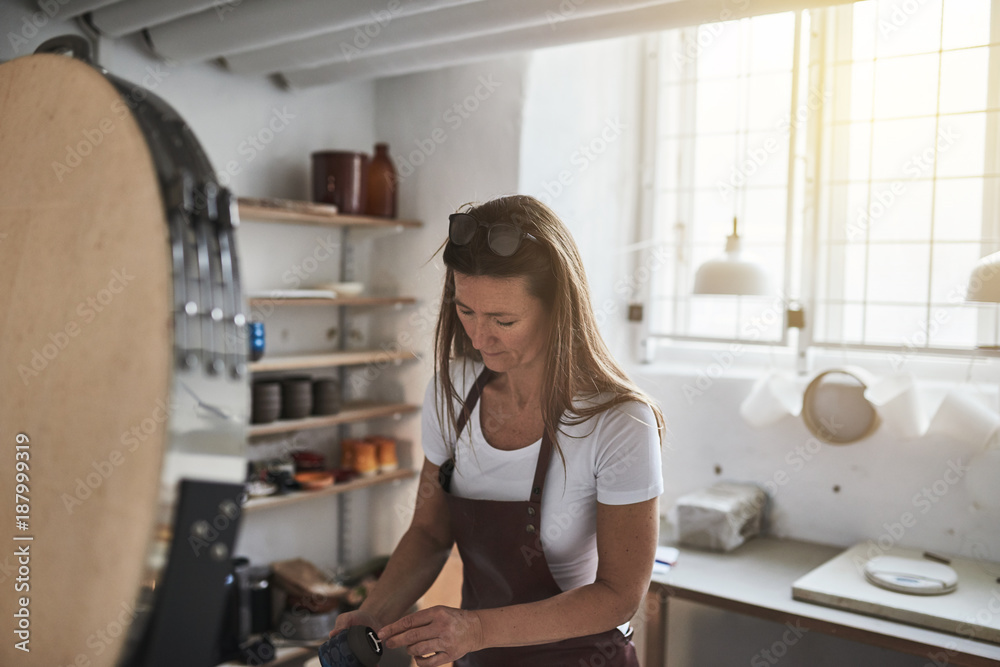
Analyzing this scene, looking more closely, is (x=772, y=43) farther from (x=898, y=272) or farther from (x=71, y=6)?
(x=71, y=6)

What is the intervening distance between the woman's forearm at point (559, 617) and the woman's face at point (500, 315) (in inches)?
17.0

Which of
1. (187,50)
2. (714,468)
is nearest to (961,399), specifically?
(714,468)

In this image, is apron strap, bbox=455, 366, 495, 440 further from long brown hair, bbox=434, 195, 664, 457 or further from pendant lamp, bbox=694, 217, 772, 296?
pendant lamp, bbox=694, 217, 772, 296

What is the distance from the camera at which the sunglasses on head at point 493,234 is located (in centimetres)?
132

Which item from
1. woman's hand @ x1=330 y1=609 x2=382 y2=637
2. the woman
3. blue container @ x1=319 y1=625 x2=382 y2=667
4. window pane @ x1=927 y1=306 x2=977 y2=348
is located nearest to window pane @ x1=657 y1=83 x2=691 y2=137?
window pane @ x1=927 y1=306 x2=977 y2=348

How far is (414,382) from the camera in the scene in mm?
3516

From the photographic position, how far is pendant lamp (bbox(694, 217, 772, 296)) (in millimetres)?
2588

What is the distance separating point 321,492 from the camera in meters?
3.08

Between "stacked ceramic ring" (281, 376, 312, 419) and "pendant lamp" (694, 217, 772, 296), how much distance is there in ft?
5.24

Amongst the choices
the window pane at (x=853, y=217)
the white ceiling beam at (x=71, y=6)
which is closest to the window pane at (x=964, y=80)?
the window pane at (x=853, y=217)

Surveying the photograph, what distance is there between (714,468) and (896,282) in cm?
102

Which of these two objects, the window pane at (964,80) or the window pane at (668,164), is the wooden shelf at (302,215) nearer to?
the window pane at (668,164)

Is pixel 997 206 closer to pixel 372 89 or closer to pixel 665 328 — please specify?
pixel 665 328

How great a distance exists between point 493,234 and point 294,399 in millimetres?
1940
